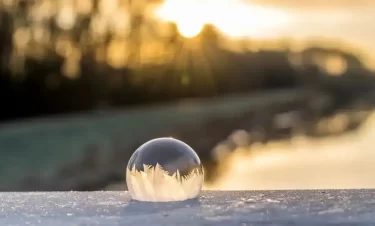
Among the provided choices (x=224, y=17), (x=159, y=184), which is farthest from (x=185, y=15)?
(x=159, y=184)

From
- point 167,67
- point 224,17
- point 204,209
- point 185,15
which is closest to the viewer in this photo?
point 204,209

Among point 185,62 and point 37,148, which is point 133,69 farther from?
point 37,148

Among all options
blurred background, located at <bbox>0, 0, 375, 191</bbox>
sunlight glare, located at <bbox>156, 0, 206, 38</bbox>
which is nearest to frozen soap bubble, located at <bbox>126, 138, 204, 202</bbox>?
blurred background, located at <bbox>0, 0, 375, 191</bbox>

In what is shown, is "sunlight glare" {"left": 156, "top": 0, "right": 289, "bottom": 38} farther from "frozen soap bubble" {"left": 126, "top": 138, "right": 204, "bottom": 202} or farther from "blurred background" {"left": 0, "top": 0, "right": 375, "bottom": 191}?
"frozen soap bubble" {"left": 126, "top": 138, "right": 204, "bottom": 202}

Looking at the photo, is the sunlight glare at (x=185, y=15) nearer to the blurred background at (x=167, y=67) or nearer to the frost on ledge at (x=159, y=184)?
the blurred background at (x=167, y=67)

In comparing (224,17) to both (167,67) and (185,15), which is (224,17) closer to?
(185,15)

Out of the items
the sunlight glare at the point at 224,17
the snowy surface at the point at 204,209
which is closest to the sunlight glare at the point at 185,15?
the sunlight glare at the point at 224,17

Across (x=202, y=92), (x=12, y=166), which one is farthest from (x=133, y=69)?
(x=12, y=166)
